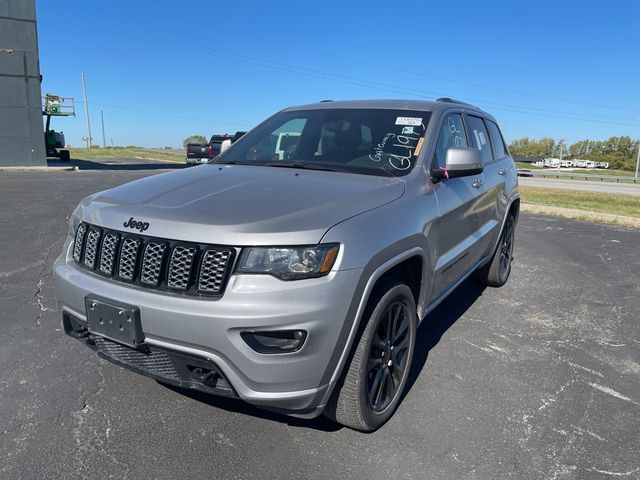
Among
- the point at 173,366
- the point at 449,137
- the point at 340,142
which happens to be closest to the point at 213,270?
the point at 173,366

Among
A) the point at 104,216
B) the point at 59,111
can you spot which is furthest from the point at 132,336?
the point at 59,111

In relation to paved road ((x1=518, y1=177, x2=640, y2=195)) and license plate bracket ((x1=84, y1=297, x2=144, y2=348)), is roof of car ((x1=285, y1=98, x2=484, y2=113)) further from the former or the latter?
paved road ((x1=518, y1=177, x2=640, y2=195))

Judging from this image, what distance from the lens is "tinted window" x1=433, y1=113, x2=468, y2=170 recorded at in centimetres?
367

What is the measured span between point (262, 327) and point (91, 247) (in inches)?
47.3

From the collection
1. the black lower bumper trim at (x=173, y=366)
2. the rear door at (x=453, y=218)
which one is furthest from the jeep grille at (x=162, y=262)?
the rear door at (x=453, y=218)

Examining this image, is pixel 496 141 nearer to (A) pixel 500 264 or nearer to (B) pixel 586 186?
(A) pixel 500 264

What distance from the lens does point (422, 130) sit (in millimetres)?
3674

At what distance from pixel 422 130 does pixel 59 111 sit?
1280 inches

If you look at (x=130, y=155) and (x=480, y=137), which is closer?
(x=480, y=137)

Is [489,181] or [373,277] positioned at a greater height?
[489,181]

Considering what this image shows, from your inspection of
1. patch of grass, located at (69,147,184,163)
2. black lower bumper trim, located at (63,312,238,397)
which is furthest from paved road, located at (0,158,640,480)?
patch of grass, located at (69,147,184,163)

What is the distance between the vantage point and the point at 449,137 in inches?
158

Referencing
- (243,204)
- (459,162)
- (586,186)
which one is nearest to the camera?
(243,204)

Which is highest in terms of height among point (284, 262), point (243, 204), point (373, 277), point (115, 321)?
point (243, 204)
